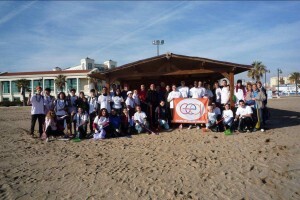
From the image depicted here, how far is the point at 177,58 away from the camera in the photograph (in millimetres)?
12547

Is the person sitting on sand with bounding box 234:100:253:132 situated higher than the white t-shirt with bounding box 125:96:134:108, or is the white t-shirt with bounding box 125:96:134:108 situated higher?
the white t-shirt with bounding box 125:96:134:108

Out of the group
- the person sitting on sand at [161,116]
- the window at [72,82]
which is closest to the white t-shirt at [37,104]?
the person sitting on sand at [161,116]

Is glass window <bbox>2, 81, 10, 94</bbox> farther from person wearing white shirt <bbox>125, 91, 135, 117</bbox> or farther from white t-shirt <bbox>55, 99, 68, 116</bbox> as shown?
person wearing white shirt <bbox>125, 91, 135, 117</bbox>

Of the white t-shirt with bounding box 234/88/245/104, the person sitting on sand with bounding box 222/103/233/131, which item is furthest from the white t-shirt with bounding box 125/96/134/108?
the white t-shirt with bounding box 234/88/245/104

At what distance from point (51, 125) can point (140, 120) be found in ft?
11.3

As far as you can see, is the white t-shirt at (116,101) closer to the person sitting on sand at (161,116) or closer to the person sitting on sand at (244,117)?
the person sitting on sand at (161,116)

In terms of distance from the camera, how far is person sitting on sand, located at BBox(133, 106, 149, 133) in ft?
36.0

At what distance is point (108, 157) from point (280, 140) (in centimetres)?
546

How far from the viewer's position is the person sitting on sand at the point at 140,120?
11.0 meters

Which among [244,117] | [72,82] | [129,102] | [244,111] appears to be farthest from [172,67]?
[72,82]

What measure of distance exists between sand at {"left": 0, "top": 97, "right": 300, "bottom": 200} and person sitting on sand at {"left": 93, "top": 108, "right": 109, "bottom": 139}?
73cm

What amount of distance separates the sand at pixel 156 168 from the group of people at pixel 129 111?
1.13 metres

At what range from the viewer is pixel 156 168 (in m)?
6.12

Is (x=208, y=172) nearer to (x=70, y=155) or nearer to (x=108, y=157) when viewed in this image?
(x=108, y=157)
